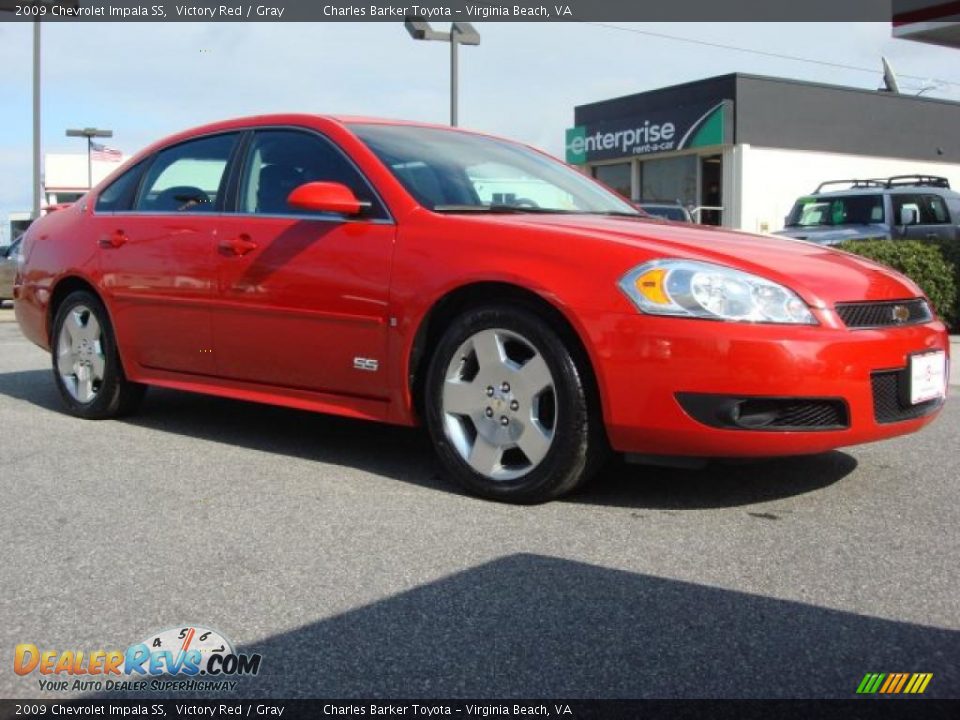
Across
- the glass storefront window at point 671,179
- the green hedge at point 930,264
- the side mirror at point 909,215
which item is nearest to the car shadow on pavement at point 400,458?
the green hedge at point 930,264

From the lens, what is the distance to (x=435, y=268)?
154 inches

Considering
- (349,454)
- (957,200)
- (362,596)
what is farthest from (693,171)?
(362,596)

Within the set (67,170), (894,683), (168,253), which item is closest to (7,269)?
(168,253)

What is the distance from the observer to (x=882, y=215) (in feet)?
45.3

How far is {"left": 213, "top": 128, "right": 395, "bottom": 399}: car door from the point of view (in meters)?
4.16

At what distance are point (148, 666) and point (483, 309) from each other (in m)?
1.86

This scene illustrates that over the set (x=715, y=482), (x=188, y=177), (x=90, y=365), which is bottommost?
(x=715, y=482)

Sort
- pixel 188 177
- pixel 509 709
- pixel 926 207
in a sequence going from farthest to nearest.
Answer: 1. pixel 926 207
2. pixel 188 177
3. pixel 509 709

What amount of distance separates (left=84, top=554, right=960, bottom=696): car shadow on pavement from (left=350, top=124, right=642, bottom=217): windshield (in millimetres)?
1883

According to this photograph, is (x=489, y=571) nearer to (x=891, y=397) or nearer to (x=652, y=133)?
(x=891, y=397)

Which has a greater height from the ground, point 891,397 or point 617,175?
point 617,175

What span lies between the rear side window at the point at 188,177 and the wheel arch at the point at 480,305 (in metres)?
1.47

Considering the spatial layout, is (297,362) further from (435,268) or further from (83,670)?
(83,670)

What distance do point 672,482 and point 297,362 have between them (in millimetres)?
1684
